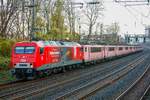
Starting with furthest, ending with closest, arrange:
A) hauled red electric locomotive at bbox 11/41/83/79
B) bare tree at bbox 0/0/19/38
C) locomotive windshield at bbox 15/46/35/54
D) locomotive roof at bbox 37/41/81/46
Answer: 1. bare tree at bbox 0/0/19/38
2. locomotive roof at bbox 37/41/81/46
3. locomotive windshield at bbox 15/46/35/54
4. hauled red electric locomotive at bbox 11/41/83/79

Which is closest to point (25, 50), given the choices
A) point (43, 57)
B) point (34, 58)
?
point (34, 58)

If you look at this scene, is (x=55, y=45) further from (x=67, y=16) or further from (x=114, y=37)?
(x=114, y=37)

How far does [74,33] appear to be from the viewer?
236 feet

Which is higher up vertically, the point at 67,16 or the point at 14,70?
the point at 67,16

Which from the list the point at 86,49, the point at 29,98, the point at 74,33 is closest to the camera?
the point at 29,98

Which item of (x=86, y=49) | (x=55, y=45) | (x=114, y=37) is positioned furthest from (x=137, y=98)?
(x=114, y=37)

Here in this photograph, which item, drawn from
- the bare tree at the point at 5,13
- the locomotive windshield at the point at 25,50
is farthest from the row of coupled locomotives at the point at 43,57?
the bare tree at the point at 5,13

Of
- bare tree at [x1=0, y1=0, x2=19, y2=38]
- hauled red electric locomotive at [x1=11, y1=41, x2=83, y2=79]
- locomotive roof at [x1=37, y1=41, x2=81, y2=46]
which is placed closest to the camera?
hauled red electric locomotive at [x1=11, y1=41, x2=83, y2=79]

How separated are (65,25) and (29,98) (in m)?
45.8

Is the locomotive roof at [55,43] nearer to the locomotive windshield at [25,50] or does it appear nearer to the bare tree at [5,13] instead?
the locomotive windshield at [25,50]

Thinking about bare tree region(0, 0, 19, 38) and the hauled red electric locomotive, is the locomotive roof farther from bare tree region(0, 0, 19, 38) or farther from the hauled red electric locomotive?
bare tree region(0, 0, 19, 38)

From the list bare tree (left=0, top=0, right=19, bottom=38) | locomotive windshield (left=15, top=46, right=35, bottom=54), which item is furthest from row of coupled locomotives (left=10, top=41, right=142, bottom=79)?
bare tree (left=0, top=0, right=19, bottom=38)

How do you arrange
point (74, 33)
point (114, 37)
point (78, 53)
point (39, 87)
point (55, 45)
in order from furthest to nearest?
point (114, 37), point (74, 33), point (78, 53), point (55, 45), point (39, 87)

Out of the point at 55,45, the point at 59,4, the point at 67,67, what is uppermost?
the point at 59,4
